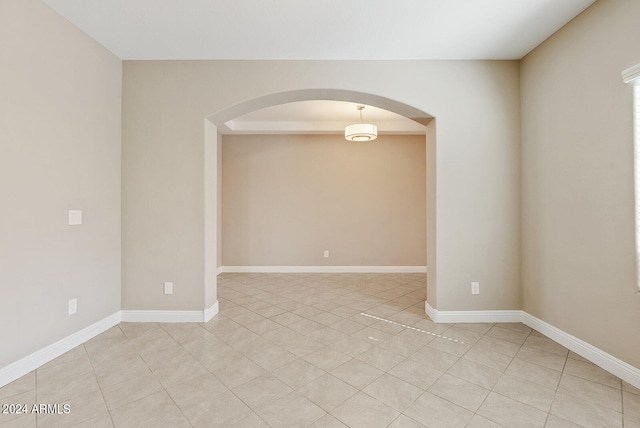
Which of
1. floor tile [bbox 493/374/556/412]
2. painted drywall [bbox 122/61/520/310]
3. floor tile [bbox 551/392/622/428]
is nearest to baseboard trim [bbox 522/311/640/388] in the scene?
painted drywall [bbox 122/61/520/310]

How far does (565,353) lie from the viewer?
2.21 meters

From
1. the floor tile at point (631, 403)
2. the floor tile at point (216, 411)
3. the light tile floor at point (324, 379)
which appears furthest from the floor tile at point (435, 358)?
the floor tile at point (216, 411)

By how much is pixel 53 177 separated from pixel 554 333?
4.50 metres

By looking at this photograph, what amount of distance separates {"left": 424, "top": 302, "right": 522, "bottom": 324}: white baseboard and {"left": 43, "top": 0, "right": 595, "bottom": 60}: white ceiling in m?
2.71

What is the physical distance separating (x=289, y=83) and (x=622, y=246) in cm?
312

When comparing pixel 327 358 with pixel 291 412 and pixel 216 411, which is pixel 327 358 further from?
pixel 216 411

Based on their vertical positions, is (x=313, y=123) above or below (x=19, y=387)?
above

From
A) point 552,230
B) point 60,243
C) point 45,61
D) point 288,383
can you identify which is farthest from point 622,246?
point 45,61

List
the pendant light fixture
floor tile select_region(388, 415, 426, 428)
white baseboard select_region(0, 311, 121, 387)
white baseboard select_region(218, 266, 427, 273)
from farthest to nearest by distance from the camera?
1. white baseboard select_region(218, 266, 427, 273)
2. the pendant light fixture
3. white baseboard select_region(0, 311, 121, 387)
4. floor tile select_region(388, 415, 426, 428)

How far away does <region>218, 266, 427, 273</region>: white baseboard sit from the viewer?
518 cm

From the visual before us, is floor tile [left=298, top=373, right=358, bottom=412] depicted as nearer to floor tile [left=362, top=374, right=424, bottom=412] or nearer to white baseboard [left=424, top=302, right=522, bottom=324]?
floor tile [left=362, top=374, right=424, bottom=412]

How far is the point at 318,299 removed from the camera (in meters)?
3.59

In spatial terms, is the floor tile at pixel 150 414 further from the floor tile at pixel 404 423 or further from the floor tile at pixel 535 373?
the floor tile at pixel 535 373

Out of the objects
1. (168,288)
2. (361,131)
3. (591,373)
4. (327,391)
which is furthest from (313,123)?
(591,373)
